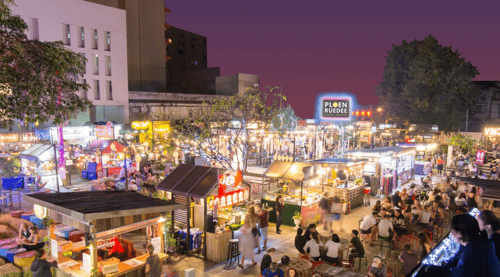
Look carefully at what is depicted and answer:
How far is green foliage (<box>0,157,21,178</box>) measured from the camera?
18386 millimetres

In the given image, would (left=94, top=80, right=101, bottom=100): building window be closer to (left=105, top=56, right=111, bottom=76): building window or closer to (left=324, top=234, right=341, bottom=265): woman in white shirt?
(left=105, top=56, right=111, bottom=76): building window

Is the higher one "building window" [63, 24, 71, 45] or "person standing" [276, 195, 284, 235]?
"building window" [63, 24, 71, 45]

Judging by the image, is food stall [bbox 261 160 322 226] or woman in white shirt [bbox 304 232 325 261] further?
food stall [bbox 261 160 322 226]

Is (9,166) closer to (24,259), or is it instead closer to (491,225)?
(24,259)

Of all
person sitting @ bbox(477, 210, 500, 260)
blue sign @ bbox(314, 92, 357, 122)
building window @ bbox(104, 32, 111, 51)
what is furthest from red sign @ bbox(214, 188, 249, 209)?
building window @ bbox(104, 32, 111, 51)

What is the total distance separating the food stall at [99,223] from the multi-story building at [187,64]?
1955 inches

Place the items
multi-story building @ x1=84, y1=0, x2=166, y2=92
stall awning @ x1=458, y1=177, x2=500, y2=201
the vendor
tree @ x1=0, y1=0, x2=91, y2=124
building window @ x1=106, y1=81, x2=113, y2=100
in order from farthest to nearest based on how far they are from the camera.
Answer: multi-story building @ x1=84, y1=0, x2=166, y2=92
building window @ x1=106, y1=81, x2=113, y2=100
the vendor
tree @ x1=0, y1=0, x2=91, y2=124
stall awning @ x1=458, y1=177, x2=500, y2=201

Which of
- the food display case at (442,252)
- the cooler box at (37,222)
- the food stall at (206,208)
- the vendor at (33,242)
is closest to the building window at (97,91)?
the cooler box at (37,222)

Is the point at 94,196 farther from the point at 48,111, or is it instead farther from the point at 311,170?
the point at 311,170

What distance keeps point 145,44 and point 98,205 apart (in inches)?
1618

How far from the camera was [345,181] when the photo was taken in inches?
589

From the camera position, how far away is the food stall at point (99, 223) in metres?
6.55

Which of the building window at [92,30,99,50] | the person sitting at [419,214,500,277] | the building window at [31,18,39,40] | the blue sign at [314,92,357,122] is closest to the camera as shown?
the person sitting at [419,214,500,277]

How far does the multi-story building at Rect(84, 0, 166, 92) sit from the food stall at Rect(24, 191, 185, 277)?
38119mm
